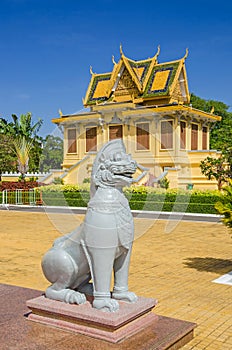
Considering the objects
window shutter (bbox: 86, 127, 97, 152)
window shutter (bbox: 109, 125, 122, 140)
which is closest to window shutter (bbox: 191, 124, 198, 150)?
window shutter (bbox: 109, 125, 122, 140)

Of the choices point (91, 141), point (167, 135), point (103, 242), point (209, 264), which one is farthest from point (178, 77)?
point (103, 242)

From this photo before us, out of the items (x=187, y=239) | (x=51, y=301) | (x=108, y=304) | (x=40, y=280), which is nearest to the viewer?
(x=108, y=304)

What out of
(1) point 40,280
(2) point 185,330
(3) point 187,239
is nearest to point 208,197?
(3) point 187,239

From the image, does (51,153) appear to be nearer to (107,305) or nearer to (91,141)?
(107,305)

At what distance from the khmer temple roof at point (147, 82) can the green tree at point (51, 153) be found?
2198cm

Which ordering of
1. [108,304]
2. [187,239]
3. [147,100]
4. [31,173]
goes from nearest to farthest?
[108,304] < [187,239] < [147,100] < [31,173]

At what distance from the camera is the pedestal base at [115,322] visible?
399cm

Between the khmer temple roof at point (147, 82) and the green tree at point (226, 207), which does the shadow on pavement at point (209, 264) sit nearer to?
the green tree at point (226, 207)

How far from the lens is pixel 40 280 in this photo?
7156mm

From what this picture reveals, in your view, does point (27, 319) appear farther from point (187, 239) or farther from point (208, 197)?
point (208, 197)

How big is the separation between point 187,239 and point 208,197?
706 cm

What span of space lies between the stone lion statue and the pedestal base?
0.11 m

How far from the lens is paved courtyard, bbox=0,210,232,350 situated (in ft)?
16.4

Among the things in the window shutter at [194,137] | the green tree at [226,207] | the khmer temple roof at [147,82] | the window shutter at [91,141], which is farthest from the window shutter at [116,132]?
the green tree at [226,207]
